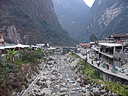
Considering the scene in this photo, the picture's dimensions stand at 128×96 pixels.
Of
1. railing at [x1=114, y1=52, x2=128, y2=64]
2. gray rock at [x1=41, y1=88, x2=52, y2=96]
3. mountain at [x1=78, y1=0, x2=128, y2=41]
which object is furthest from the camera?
mountain at [x1=78, y1=0, x2=128, y2=41]

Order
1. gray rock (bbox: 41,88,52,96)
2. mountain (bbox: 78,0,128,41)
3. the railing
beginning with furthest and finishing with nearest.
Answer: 1. mountain (bbox: 78,0,128,41)
2. the railing
3. gray rock (bbox: 41,88,52,96)

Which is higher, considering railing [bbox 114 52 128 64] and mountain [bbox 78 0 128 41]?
mountain [bbox 78 0 128 41]

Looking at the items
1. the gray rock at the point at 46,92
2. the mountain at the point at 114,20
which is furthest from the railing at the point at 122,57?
the mountain at the point at 114,20

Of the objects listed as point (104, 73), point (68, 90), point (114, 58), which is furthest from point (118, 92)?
point (114, 58)

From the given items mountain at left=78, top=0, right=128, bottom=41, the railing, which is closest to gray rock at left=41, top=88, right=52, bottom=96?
the railing

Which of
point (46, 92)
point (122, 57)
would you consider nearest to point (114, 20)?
point (122, 57)

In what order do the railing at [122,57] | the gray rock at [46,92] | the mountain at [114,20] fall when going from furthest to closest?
the mountain at [114,20] → the railing at [122,57] → the gray rock at [46,92]

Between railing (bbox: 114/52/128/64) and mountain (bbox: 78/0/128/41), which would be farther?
mountain (bbox: 78/0/128/41)

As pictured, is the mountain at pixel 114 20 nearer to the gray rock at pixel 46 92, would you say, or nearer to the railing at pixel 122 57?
the railing at pixel 122 57

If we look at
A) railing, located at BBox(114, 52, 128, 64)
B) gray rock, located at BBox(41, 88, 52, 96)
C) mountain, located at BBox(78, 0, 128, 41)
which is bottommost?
gray rock, located at BBox(41, 88, 52, 96)

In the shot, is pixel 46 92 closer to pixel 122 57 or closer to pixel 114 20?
pixel 122 57

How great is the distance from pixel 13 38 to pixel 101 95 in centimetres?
5899

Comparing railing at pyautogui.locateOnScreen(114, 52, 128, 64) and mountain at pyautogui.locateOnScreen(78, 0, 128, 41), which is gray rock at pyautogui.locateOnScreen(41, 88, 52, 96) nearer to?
railing at pyautogui.locateOnScreen(114, 52, 128, 64)

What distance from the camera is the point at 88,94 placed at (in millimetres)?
20484
